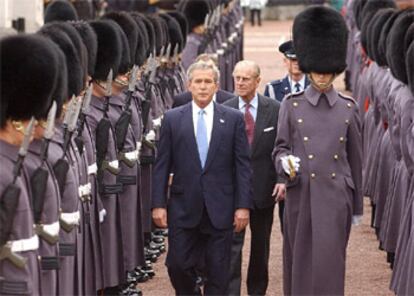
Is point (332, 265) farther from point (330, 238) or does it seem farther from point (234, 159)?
point (234, 159)

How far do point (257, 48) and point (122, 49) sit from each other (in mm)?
21270

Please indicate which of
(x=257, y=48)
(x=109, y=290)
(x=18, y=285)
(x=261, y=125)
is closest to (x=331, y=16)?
(x=261, y=125)

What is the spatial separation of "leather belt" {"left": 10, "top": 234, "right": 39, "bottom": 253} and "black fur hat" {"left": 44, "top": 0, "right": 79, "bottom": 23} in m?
6.95

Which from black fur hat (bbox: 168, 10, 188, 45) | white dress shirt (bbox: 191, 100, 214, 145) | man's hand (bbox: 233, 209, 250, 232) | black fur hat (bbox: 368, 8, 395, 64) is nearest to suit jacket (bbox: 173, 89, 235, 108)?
white dress shirt (bbox: 191, 100, 214, 145)

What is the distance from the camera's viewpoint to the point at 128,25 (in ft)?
37.1

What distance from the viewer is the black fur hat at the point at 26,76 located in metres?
7.32

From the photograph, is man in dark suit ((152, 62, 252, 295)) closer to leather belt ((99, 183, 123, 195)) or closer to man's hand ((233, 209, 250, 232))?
man's hand ((233, 209, 250, 232))

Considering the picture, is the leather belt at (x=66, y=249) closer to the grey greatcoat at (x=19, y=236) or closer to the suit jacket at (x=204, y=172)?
the grey greatcoat at (x=19, y=236)

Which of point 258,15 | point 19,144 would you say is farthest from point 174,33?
point 258,15

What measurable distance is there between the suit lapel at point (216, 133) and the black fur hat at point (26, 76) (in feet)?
4.24

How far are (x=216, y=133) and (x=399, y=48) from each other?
9.58 feet

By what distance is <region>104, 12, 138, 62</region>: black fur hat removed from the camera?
11.2 meters

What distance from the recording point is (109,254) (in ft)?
31.1

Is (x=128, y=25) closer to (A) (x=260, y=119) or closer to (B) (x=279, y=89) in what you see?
(B) (x=279, y=89)
